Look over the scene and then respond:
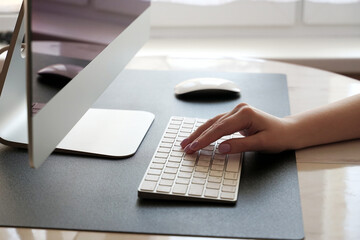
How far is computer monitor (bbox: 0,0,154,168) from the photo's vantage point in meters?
0.64

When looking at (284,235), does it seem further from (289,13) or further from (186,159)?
(289,13)

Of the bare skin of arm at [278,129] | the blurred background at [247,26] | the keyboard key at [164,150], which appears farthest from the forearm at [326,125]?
the blurred background at [247,26]

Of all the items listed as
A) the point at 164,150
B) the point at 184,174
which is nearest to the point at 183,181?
the point at 184,174

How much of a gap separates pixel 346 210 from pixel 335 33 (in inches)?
59.5

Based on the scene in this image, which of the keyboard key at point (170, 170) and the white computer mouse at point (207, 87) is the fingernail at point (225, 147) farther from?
the white computer mouse at point (207, 87)

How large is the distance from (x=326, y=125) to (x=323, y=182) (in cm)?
16

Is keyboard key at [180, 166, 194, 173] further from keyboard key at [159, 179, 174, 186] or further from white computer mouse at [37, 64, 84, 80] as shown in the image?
white computer mouse at [37, 64, 84, 80]

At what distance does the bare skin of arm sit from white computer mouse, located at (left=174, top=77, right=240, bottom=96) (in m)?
0.26

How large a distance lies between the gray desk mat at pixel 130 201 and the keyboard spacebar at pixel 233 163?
2cm

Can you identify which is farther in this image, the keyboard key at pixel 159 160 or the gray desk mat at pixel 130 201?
the keyboard key at pixel 159 160

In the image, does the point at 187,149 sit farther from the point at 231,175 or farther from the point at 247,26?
the point at 247,26

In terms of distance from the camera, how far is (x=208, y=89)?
1167 millimetres

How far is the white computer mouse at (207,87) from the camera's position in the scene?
117 cm

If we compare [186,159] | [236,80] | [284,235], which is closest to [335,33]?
[236,80]
